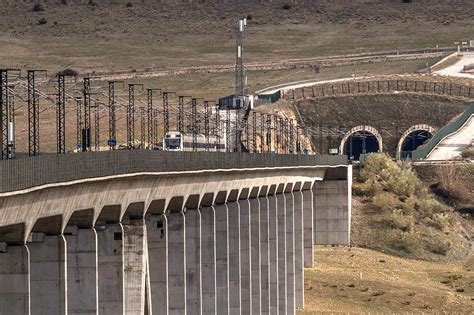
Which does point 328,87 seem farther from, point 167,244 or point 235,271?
point 167,244

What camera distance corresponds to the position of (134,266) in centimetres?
6053

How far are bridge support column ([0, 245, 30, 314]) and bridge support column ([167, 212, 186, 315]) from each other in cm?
2141

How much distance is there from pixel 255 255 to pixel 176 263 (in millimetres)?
18683

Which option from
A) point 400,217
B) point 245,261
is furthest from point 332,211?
point 245,261

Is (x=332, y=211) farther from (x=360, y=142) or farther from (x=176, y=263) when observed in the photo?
(x=176, y=263)

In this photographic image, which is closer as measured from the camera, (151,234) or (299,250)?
(151,234)

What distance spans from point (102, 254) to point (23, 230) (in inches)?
456

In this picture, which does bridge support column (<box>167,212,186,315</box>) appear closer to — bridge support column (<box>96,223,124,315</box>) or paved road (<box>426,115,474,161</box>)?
bridge support column (<box>96,223,124,315</box>)

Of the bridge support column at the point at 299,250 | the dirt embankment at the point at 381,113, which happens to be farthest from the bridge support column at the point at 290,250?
the dirt embankment at the point at 381,113

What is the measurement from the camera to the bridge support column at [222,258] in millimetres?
76688

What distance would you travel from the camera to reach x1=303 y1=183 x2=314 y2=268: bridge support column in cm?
11412

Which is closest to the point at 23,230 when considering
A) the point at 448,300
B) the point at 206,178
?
the point at 206,178

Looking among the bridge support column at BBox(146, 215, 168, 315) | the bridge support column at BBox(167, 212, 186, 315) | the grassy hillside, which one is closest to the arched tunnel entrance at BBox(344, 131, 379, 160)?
the grassy hillside

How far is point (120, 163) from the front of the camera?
56.7m
